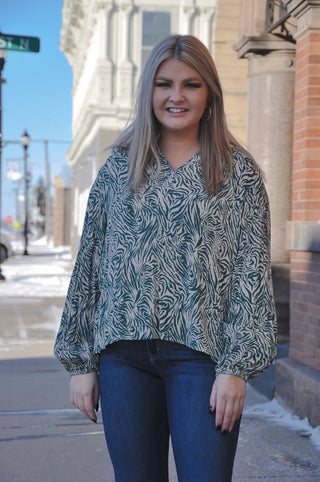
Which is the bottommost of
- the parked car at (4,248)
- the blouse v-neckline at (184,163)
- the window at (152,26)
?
the parked car at (4,248)

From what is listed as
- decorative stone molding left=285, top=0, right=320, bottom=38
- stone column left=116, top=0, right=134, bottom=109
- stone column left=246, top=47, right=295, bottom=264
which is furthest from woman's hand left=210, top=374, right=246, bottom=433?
stone column left=116, top=0, right=134, bottom=109

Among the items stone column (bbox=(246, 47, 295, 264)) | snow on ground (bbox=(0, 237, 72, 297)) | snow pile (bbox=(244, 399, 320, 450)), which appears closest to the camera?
snow pile (bbox=(244, 399, 320, 450))

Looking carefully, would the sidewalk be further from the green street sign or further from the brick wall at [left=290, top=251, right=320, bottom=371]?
the green street sign

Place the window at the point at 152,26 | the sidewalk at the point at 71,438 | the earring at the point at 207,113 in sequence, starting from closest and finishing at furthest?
the earring at the point at 207,113 → the sidewalk at the point at 71,438 → the window at the point at 152,26

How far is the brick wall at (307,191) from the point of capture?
18.2 ft

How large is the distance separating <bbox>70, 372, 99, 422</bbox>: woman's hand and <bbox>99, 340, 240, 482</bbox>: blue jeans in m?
0.09

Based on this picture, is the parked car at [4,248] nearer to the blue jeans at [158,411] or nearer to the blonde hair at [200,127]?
the blonde hair at [200,127]

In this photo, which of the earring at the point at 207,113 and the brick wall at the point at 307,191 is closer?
the earring at the point at 207,113

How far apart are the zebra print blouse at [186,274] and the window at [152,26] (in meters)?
19.4

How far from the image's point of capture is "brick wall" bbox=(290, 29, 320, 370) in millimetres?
5543

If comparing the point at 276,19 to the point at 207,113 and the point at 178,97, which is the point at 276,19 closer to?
the point at 207,113

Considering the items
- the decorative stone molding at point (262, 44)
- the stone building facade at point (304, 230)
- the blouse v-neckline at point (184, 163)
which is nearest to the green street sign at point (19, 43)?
the decorative stone molding at point (262, 44)

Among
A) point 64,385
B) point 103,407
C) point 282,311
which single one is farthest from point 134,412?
point 282,311

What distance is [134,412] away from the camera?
221 cm
